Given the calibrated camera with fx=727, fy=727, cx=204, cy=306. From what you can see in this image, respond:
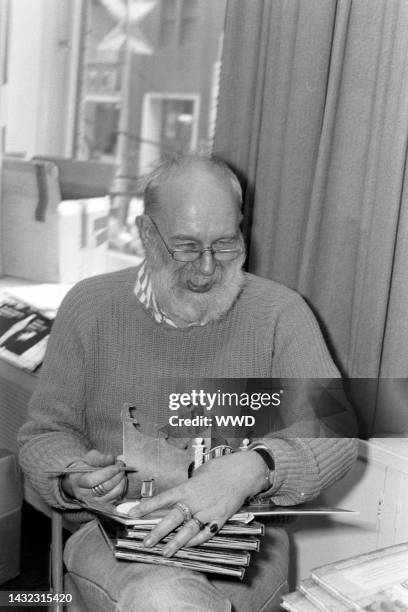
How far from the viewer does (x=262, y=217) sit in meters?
1.66

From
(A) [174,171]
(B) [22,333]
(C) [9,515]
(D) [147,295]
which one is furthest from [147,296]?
(B) [22,333]

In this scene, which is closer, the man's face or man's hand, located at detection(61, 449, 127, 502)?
man's hand, located at detection(61, 449, 127, 502)

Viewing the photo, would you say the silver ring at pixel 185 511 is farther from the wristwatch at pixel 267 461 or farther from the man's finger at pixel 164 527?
the wristwatch at pixel 267 461

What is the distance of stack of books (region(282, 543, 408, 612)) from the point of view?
0.96 metres

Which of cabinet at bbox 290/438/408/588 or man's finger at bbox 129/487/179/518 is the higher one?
man's finger at bbox 129/487/179/518

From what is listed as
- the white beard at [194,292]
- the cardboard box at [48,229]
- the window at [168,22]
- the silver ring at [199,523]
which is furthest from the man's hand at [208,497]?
the window at [168,22]

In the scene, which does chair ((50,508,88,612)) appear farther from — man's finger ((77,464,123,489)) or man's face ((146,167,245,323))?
man's face ((146,167,245,323))

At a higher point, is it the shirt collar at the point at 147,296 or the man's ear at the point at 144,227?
the man's ear at the point at 144,227

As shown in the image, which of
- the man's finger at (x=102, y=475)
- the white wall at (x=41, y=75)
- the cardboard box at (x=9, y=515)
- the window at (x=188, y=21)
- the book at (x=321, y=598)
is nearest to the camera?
the book at (x=321, y=598)

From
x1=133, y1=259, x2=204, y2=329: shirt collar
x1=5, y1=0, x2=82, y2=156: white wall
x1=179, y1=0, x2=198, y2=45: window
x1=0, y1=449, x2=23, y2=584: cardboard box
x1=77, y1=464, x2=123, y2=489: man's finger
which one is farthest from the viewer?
x1=5, y1=0, x2=82, y2=156: white wall

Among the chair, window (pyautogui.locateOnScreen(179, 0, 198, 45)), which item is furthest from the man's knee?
window (pyautogui.locateOnScreen(179, 0, 198, 45))

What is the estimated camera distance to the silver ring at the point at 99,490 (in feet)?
3.50

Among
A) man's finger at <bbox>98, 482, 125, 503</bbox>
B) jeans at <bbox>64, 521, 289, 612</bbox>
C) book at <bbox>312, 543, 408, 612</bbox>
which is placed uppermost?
man's finger at <bbox>98, 482, 125, 503</bbox>

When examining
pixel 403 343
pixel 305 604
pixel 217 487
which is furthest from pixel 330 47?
pixel 305 604
